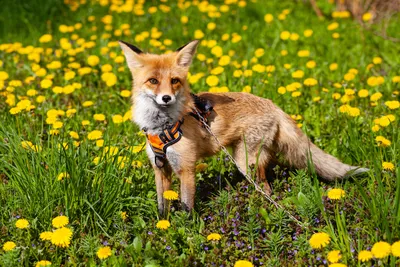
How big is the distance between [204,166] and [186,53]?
115 cm

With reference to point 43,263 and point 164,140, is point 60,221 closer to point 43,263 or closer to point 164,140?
point 43,263

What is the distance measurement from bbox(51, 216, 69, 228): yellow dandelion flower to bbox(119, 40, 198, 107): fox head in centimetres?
114

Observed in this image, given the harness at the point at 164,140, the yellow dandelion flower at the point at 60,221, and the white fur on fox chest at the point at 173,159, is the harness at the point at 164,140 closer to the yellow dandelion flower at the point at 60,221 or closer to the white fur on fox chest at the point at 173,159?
the white fur on fox chest at the point at 173,159

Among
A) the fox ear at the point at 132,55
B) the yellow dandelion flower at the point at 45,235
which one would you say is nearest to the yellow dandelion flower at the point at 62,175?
the yellow dandelion flower at the point at 45,235

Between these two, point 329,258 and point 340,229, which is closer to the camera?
point 329,258

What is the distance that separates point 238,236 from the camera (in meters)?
4.23

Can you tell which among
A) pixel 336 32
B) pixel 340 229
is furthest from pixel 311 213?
pixel 336 32

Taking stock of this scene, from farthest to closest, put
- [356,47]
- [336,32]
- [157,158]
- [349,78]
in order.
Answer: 1. [336,32]
2. [356,47]
3. [349,78]
4. [157,158]

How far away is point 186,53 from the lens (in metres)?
4.77

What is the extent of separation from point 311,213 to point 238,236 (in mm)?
591

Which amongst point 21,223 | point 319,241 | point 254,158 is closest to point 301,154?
point 254,158

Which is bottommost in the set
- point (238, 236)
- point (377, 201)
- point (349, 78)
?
point (238, 236)

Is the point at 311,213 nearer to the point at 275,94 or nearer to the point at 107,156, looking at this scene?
the point at 107,156

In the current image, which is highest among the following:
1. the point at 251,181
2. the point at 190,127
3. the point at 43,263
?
the point at 190,127
